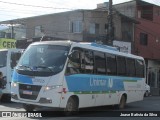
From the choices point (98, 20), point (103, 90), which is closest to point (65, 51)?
point (103, 90)

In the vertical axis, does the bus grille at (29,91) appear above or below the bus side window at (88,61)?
below

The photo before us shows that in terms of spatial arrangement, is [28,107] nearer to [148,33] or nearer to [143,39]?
[143,39]

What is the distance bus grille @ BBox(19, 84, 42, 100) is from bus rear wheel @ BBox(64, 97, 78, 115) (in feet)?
4.04

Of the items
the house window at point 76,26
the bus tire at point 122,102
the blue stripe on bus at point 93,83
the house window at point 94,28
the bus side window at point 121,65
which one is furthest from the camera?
the house window at point 94,28

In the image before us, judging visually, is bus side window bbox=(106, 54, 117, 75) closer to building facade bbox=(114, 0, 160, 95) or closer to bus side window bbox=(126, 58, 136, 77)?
bus side window bbox=(126, 58, 136, 77)

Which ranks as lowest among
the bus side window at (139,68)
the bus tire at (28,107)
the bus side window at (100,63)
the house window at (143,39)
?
the bus tire at (28,107)

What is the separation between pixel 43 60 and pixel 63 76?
0.97 meters

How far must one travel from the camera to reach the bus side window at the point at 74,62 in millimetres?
15055

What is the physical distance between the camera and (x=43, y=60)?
14.9 m

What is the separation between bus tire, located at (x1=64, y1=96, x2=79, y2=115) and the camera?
1493 centimetres

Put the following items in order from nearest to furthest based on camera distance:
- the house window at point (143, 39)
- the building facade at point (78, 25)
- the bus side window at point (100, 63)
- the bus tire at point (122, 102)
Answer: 1. the bus side window at point (100, 63)
2. the bus tire at point (122, 102)
3. the building facade at point (78, 25)
4. the house window at point (143, 39)

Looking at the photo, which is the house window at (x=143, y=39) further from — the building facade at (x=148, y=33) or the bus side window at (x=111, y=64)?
the bus side window at (x=111, y=64)

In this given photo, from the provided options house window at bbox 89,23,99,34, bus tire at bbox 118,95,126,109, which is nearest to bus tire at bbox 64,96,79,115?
bus tire at bbox 118,95,126,109

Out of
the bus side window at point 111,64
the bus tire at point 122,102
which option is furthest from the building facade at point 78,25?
the bus side window at point 111,64
